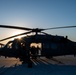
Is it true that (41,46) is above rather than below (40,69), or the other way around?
above

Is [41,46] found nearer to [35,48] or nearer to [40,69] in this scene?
[35,48]

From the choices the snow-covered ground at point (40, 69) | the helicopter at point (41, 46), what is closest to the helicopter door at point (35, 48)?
the helicopter at point (41, 46)

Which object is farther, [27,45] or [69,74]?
[27,45]

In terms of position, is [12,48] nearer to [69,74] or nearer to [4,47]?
[4,47]

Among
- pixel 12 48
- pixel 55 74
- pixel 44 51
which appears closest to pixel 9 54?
pixel 12 48

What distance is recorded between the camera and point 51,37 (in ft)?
76.9

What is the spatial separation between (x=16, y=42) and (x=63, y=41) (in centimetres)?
513

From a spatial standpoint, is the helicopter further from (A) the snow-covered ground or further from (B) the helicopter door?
(A) the snow-covered ground

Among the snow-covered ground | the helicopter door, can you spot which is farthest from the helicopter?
the snow-covered ground

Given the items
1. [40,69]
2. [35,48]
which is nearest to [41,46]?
[35,48]

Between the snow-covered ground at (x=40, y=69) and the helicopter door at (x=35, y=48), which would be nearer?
the snow-covered ground at (x=40, y=69)

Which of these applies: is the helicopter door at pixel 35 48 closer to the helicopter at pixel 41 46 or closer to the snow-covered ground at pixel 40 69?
the helicopter at pixel 41 46

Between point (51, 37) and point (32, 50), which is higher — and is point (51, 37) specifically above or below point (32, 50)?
above

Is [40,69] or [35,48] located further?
[35,48]
